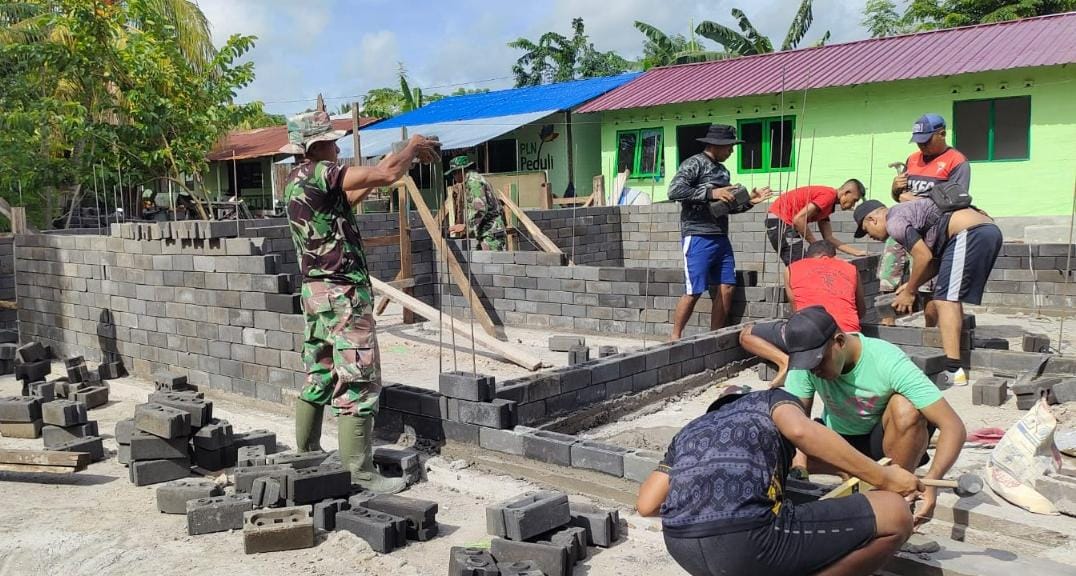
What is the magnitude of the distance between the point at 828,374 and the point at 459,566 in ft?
4.90

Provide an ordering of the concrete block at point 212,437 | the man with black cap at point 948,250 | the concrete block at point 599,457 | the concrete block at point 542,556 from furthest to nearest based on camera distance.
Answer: the man with black cap at point 948,250 → the concrete block at point 212,437 → the concrete block at point 599,457 → the concrete block at point 542,556

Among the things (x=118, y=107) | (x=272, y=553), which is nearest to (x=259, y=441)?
(x=272, y=553)

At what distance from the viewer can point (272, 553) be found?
3.79 meters

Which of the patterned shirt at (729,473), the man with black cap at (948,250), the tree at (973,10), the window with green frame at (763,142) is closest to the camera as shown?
the patterned shirt at (729,473)

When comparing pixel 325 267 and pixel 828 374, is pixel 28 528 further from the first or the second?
pixel 828 374

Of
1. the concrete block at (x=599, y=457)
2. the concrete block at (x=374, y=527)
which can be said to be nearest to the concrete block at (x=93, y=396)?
the concrete block at (x=374, y=527)

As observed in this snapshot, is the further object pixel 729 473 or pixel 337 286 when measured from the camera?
pixel 337 286

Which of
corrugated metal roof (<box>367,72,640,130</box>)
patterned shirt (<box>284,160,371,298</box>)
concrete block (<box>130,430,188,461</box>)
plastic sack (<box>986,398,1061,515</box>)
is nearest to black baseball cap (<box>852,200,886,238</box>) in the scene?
plastic sack (<box>986,398,1061,515</box>)

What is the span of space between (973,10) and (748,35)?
521cm

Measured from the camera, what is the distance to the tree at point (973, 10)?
65.5 feet

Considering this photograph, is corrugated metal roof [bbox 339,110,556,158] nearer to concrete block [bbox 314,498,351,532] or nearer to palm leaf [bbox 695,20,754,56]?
palm leaf [bbox 695,20,754,56]

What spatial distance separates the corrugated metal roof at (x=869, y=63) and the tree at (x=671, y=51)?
398 centimetres

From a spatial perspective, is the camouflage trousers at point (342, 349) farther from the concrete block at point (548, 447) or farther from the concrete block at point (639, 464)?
the concrete block at point (639, 464)

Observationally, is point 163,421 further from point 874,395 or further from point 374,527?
point 874,395
